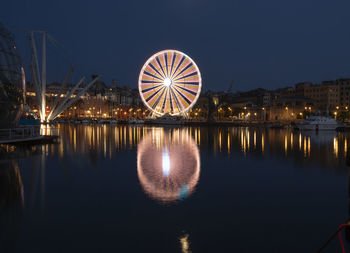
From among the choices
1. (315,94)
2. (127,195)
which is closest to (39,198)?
(127,195)

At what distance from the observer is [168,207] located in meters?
8.40

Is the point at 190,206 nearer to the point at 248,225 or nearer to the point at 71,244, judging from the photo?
the point at 248,225

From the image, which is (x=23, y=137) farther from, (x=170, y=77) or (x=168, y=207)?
(x=170, y=77)

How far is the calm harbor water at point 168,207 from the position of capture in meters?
6.25

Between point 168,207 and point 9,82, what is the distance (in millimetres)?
18929

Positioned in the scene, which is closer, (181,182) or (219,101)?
(181,182)

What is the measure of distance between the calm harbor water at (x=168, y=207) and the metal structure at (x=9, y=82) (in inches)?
349

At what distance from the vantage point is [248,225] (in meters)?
7.21

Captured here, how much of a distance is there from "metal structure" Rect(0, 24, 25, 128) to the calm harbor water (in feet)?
29.1

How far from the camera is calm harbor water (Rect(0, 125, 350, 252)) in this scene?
20.5ft

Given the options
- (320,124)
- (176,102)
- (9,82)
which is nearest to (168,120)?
(176,102)

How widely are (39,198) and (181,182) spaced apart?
4.70 metres

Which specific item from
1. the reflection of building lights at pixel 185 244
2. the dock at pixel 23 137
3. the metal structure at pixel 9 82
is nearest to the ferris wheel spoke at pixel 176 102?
the dock at pixel 23 137

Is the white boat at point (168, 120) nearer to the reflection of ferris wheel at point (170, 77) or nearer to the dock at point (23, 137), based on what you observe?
the reflection of ferris wheel at point (170, 77)
